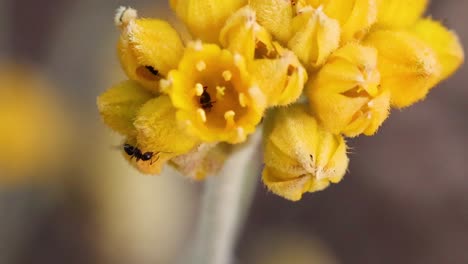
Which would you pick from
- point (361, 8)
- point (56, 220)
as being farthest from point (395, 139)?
point (361, 8)

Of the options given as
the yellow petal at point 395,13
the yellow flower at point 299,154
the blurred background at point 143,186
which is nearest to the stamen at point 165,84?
the yellow flower at point 299,154

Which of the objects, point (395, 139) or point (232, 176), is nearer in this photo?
point (232, 176)

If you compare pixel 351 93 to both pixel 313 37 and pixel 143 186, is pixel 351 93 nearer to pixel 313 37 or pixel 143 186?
pixel 313 37

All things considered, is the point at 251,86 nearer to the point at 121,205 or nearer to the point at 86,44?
the point at 121,205

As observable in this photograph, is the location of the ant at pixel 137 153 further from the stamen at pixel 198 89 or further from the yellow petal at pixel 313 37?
the yellow petal at pixel 313 37

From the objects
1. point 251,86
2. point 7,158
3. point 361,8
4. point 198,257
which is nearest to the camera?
→ point 251,86

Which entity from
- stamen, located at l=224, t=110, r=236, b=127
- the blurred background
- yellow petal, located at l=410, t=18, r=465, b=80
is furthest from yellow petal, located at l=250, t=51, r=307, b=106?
the blurred background

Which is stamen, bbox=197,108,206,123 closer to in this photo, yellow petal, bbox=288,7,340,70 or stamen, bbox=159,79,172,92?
stamen, bbox=159,79,172,92
